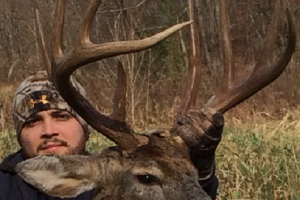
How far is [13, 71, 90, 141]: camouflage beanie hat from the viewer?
4512 mm

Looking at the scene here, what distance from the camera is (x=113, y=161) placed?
150 inches

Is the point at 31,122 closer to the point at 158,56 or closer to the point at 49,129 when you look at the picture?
the point at 49,129

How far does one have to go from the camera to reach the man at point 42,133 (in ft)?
13.5

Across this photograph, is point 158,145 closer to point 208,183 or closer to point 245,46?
point 208,183

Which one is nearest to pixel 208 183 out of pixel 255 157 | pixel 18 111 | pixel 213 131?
pixel 213 131

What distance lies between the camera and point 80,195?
4.06 metres

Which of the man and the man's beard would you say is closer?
the man

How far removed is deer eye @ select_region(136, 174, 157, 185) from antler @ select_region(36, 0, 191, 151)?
0.19 meters

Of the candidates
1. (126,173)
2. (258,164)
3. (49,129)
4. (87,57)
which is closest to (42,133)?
(49,129)

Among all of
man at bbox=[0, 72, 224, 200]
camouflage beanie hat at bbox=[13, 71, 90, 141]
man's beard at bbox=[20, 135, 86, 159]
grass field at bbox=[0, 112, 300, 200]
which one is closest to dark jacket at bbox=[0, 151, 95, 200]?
man at bbox=[0, 72, 224, 200]

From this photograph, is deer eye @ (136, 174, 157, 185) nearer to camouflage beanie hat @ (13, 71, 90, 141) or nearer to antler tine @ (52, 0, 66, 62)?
antler tine @ (52, 0, 66, 62)

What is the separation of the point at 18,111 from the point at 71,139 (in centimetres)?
44

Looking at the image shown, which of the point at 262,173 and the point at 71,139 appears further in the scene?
the point at 262,173

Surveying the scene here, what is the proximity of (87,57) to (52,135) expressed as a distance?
1.12 m
